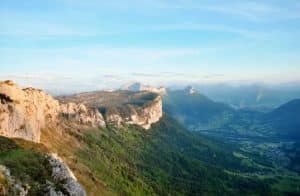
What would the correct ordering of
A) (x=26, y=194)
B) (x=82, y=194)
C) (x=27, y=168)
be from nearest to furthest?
(x=26, y=194)
(x=27, y=168)
(x=82, y=194)

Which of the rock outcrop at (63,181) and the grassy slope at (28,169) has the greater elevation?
the grassy slope at (28,169)

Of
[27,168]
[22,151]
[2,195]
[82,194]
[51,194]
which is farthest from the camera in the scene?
[22,151]

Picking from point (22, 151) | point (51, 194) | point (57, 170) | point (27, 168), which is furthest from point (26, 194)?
point (22, 151)

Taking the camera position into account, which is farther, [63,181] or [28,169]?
[63,181]

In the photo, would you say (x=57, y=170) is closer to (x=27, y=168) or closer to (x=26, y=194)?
(x=27, y=168)

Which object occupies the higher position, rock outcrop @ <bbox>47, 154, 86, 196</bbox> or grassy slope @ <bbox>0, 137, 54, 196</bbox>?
grassy slope @ <bbox>0, 137, 54, 196</bbox>

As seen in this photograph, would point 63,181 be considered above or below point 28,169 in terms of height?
below

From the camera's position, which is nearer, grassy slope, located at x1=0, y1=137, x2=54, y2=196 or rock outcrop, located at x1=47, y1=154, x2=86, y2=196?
grassy slope, located at x1=0, y1=137, x2=54, y2=196

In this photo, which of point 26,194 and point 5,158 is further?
point 5,158

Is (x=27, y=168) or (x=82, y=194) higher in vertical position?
(x=27, y=168)

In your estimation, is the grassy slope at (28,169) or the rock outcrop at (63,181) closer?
the grassy slope at (28,169)
